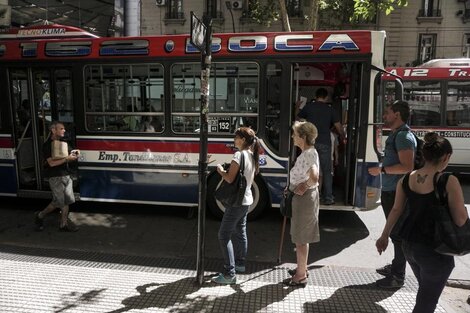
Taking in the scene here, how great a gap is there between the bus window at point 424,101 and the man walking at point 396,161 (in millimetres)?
6570

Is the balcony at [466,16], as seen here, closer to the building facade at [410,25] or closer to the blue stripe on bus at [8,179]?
the building facade at [410,25]

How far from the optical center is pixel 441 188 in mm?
2758

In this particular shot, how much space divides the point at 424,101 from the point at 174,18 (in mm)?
19662

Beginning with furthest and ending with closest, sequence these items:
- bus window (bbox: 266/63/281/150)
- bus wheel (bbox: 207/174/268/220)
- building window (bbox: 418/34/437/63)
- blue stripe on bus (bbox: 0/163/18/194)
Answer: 1. building window (bbox: 418/34/437/63)
2. blue stripe on bus (bbox: 0/163/18/194)
3. bus wheel (bbox: 207/174/268/220)
4. bus window (bbox: 266/63/281/150)

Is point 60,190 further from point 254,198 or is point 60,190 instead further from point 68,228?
point 254,198

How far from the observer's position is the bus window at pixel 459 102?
9.73m

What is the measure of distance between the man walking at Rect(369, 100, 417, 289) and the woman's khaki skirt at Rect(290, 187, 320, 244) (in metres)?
0.71

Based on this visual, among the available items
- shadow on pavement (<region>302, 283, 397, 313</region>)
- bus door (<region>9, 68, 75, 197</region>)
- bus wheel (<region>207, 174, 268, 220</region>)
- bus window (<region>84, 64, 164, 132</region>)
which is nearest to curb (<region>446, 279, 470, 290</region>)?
shadow on pavement (<region>302, 283, 397, 313</region>)

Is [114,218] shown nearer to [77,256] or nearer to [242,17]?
[77,256]

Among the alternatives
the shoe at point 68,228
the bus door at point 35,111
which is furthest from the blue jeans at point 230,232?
the bus door at point 35,111

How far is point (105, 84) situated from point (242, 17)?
20622 millimetres

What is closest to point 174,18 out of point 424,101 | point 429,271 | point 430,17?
point 430,17

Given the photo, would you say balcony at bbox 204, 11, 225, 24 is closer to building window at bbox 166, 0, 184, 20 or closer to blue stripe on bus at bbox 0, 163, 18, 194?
building window at bbox 166, 0, 184, 20

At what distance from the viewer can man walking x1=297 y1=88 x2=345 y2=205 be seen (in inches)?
234
